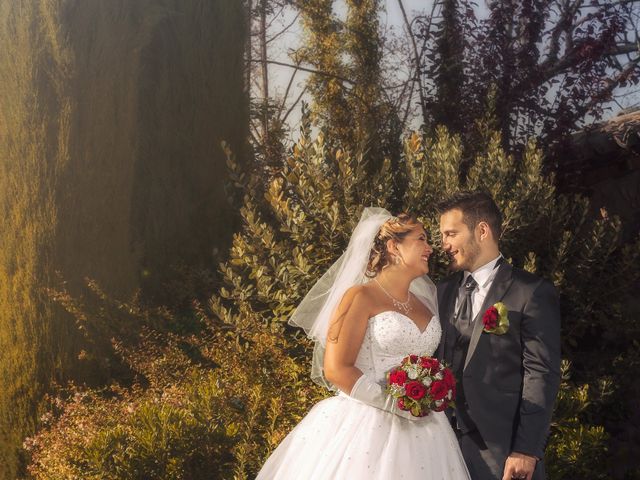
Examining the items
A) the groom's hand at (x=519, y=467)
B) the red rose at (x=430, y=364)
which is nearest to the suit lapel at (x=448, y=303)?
the red rose at (x=430, y=364)

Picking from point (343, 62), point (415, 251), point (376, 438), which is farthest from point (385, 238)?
point (343, 62)

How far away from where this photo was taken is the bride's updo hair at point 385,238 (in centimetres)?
458

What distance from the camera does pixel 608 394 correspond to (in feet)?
23.9

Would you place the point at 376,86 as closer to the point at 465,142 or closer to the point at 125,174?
the point at 465,142

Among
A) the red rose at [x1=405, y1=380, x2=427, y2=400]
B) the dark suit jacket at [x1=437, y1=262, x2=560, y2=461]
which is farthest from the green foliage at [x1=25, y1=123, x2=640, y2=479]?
the dark suit jacket at [x1=437, y1=262, x2=560, y2=461]

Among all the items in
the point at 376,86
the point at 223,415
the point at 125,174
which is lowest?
the point at 223,415

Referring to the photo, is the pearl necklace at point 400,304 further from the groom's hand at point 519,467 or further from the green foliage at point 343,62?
the green foliage at point 343,62

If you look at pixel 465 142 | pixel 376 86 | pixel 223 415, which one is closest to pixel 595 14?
pixel 465 142

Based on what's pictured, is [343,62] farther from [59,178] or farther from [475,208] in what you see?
[475,208]

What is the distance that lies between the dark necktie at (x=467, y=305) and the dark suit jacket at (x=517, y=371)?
0.47 feet

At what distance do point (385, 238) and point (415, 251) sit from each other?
0.66 feet

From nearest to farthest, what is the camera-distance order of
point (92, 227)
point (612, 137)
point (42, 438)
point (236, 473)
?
point (236, 473)
point (42, 438)
point (92, 227)
point (612, 137)

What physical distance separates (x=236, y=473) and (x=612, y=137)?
6.26m

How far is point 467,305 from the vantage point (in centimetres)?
443
